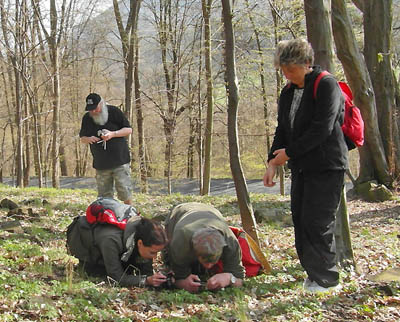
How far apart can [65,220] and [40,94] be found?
81.2ft

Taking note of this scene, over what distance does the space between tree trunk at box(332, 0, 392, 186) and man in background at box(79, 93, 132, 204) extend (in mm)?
4771

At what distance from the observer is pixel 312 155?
3.82 m

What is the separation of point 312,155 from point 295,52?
885mm

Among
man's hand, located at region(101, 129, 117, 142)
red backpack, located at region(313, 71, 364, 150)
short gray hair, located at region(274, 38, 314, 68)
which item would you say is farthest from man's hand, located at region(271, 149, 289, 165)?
man's hand, located at region(101, 129, 117, 142)

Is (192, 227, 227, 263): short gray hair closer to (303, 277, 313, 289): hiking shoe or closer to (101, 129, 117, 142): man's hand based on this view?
(303, 277, 313, 289): hiking shoe

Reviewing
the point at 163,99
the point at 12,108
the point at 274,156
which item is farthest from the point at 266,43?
the point at 12,108

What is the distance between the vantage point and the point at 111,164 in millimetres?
6441

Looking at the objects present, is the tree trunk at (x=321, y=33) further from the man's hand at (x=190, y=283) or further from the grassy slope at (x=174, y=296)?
the man's hand at (x=190, y=283)

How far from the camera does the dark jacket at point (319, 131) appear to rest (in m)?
3.64

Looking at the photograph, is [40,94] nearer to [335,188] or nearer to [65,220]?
[65,220]

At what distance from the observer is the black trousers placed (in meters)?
3.85

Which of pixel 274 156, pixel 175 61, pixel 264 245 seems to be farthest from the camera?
pixel 175 61

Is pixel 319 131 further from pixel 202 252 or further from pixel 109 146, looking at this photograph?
pixel 109 146

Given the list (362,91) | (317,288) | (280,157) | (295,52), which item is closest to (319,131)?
(280,157)
